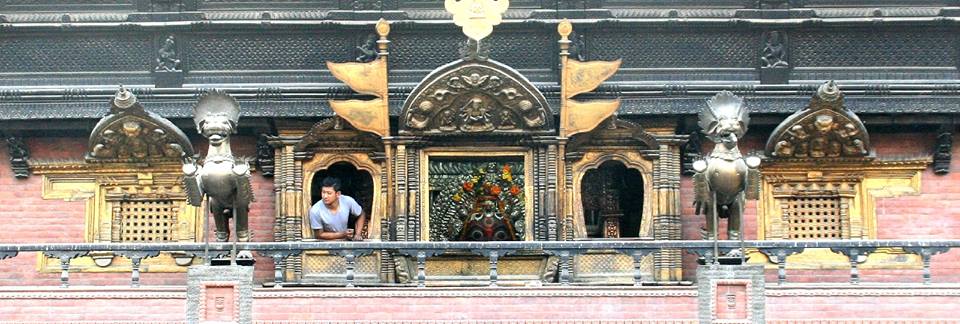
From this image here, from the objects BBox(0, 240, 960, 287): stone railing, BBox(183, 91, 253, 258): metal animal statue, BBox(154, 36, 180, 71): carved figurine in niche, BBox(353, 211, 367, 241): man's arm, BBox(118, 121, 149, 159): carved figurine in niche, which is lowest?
BBox(0, 240, 960, 287): stone railing

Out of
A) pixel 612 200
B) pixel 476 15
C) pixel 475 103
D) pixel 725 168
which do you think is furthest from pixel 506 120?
pixel 725 168

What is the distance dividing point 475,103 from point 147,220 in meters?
4.59

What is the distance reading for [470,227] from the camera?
21.3 meters

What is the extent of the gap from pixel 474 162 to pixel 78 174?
5154mm

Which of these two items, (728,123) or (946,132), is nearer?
(728,123)

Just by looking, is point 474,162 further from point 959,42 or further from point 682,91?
point 959,42

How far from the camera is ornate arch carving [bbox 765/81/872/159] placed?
20.7 metres

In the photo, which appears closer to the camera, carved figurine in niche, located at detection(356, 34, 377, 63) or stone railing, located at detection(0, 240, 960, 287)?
stone railing, located at detection(0, 240, 960, 287)

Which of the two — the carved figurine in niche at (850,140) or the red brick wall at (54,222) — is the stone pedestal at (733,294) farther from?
the red brick wall at (54,222)

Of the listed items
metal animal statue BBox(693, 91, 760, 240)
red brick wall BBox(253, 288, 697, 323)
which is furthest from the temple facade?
red brick wall BBox(253, 288, 697, 323)

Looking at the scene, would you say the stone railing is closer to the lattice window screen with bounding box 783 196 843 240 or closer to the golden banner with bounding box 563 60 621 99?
the lattice window screen with bounding box 783 196 843 240

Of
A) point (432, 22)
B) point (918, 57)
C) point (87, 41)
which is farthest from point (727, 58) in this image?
point (87, 41)

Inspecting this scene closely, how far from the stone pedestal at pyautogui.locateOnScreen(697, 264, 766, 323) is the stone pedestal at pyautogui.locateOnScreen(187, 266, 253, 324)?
5060 mm

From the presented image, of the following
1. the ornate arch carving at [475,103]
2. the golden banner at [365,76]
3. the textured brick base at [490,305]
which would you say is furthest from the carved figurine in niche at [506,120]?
the textured brick base at [490,305]
